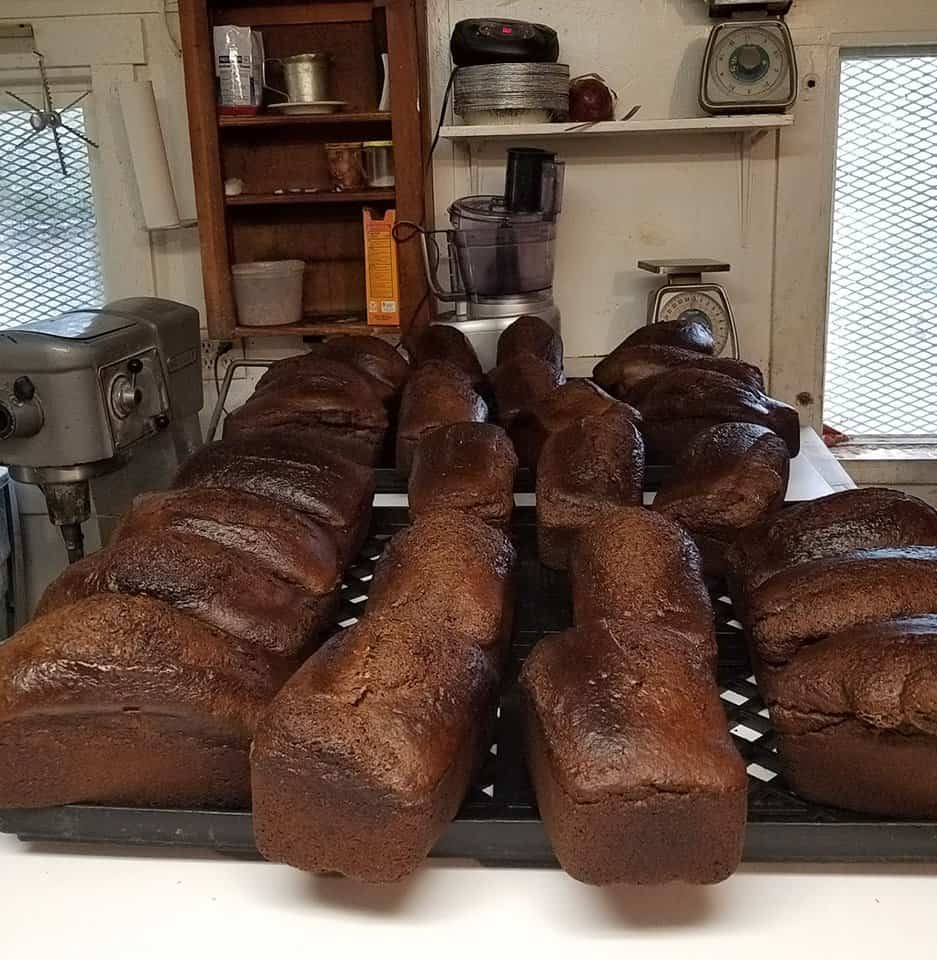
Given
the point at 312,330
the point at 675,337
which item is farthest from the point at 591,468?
the point at 312,330

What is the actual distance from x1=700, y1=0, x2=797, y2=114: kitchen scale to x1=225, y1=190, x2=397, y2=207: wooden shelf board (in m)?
0.88

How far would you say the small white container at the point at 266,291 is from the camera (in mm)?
2840

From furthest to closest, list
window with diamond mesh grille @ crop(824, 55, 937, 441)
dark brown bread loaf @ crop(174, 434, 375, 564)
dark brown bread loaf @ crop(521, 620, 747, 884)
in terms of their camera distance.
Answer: window with diamond mesh grille @ crop(824, 55, 937, 441), dark brown bread loaf @ crop(174, 434, 375, 564), dark brown bread loaf @ crop(521, 620, 747, 884)

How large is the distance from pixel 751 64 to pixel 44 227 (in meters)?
2.14

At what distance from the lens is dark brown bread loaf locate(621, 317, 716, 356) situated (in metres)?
2.35

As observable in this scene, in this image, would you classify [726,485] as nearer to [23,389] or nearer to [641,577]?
[641,577]

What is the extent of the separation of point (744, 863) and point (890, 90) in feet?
8.66

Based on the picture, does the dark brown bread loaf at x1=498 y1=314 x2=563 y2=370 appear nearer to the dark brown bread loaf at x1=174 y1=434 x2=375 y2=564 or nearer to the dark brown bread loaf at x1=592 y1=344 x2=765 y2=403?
the dark brown bread loaf at x1=592 y1=344 x2=765 y2=403

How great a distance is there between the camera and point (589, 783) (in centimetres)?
79

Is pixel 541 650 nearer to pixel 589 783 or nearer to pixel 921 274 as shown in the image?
pixel 589 783

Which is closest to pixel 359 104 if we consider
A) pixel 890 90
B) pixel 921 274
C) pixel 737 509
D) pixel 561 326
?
pixel 561 326

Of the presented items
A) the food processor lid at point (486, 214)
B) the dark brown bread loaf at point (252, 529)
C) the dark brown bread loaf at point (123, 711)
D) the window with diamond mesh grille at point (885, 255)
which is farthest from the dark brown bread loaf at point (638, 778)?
the window with diamond mesh grille at point (885, 255)

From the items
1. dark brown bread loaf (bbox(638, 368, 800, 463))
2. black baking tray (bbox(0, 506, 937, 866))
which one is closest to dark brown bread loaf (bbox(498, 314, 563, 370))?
dark brown bread loaf (bbox(638, 368, 800, 463))

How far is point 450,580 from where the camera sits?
42.0 inches
